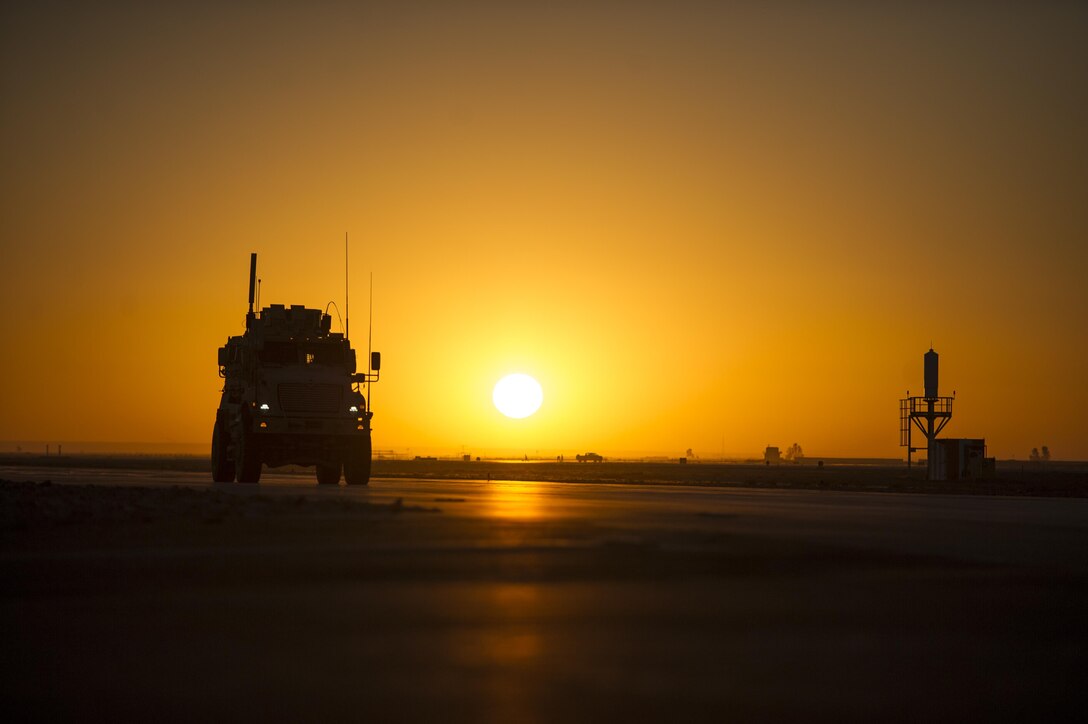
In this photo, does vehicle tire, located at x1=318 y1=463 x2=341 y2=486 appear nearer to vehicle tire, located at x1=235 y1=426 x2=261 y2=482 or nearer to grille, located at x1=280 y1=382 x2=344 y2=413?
vehicle tire, located at x1=235 y1=426 x2=261 y2=482

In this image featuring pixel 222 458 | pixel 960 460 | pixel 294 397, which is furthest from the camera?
pixel 960 460

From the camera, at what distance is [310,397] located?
38.0 m

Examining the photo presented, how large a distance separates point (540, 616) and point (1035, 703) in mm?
4117

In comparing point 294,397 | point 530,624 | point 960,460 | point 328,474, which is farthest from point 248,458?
point 960,460

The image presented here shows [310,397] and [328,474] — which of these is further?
[328,474]

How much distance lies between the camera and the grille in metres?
37.7

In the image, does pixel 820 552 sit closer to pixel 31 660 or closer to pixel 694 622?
pixel 694 622

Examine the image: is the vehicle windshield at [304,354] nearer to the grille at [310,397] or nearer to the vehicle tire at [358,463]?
the grille at [310,397]

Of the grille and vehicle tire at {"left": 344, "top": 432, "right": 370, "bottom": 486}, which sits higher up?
the grille

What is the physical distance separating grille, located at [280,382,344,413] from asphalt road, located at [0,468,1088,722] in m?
18.4

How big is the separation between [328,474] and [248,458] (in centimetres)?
391

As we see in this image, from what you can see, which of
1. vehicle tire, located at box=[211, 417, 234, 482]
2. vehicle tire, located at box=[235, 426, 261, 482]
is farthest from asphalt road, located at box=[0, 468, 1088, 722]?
vehicle tire, located at box=[211, 417, 234, 482]

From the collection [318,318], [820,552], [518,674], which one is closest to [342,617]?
[518,674]

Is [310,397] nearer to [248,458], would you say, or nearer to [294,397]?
[294,397]
